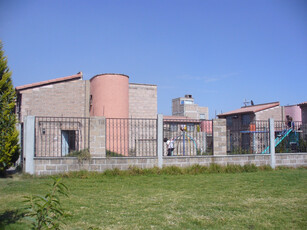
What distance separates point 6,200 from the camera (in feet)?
22.5

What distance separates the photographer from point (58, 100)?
61.8 ft

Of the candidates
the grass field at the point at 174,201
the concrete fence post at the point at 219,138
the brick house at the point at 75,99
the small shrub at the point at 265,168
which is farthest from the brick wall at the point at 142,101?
the grass field at the point at 174,201

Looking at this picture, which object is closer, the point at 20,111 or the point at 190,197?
the point at 190,197

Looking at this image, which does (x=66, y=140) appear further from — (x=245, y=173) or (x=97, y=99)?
(x=245, y=173)

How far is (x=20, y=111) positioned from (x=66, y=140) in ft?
10.7

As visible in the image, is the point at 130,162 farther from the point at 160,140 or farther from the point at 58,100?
the point at 58,100

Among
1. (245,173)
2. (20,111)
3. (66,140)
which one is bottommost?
(245,173)

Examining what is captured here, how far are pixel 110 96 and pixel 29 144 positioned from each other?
889 cm

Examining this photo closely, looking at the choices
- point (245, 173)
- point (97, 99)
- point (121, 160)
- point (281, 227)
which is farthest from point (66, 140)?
point (281, 227)

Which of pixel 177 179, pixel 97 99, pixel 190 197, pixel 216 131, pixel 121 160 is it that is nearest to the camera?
pixel 190 197

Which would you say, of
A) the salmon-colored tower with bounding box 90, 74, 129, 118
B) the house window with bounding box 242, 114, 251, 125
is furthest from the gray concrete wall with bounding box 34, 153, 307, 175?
the house window with bounding box 242, 114, 251, 125

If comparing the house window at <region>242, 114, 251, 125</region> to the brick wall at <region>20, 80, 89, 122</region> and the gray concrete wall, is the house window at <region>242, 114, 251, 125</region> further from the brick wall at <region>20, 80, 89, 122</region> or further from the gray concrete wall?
the gray concrete wall

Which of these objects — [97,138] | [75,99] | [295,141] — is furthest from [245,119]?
[97,138]

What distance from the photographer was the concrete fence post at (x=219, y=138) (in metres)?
11.9
